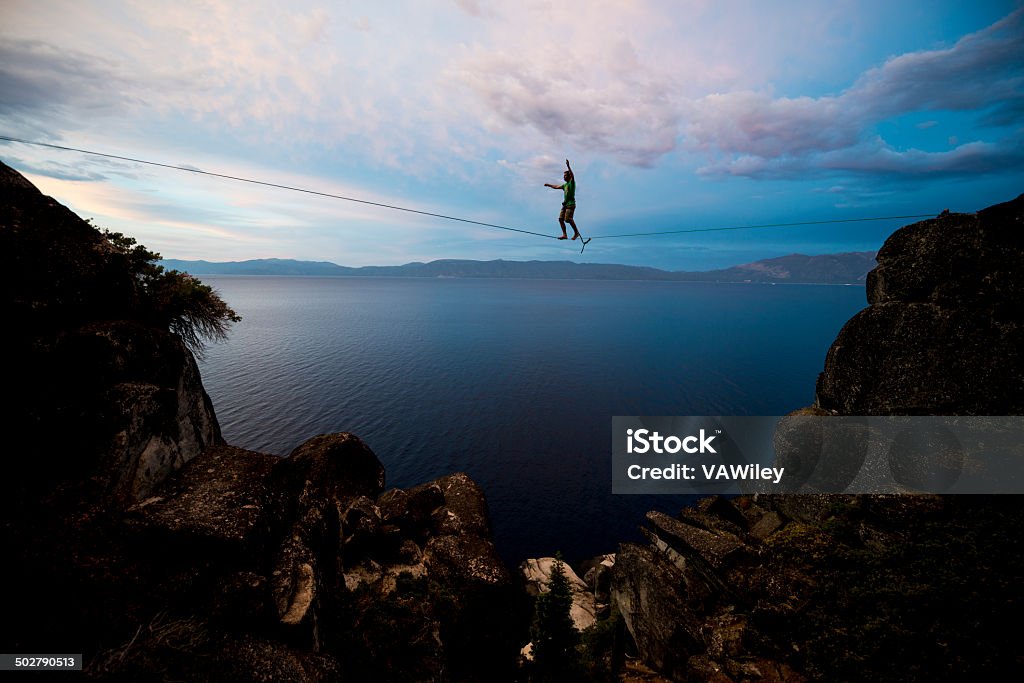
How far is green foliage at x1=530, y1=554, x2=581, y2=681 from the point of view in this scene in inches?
587

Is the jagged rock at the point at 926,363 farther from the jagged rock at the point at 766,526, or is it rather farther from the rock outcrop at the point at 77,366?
the rock outcrop at the point at 77,366

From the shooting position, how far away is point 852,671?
13.9 meters

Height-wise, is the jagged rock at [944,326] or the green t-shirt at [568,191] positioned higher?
the green t-shirt at [568,191]

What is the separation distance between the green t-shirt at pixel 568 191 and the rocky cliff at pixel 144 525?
17.7 metres

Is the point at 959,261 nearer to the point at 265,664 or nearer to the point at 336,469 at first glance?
the point at 336,469

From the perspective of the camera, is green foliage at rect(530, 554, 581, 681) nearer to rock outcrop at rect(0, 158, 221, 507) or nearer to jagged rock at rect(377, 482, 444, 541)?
jagged rock at rect(377, 482, 444, 541)

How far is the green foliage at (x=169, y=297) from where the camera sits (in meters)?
14.3

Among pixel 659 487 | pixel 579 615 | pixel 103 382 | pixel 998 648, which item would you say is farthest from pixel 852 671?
pixel 659 487

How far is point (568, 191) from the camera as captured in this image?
20.0 m

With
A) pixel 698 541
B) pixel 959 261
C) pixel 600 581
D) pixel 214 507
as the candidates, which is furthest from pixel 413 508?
pixel 959 261

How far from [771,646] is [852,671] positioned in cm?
306

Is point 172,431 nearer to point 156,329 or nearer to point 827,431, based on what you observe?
point 156,329

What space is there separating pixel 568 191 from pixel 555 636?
2038 centimetres

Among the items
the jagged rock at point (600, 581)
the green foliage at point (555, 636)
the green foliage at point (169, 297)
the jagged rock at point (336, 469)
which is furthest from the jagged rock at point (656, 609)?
the green foliage at point (169, 297)
